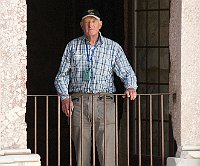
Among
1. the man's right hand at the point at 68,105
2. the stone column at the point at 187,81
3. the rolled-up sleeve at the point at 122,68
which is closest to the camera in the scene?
the man's right hand at the point at 68,105

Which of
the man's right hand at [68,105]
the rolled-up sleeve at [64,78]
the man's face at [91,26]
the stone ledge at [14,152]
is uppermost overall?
the man's face at [91,26]

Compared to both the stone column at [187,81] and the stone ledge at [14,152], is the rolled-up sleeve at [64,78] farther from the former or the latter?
the stone column at [187,81]

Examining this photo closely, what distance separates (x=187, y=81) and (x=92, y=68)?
1.04m

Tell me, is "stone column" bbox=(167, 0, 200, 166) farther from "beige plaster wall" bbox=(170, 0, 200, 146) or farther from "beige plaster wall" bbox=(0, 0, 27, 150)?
"beige plaster wall" bbox=(0, 0, 27, 150)

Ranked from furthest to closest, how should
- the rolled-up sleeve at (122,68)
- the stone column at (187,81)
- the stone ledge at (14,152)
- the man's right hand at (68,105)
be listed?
the stone column at (187,81) < the rolled-up sleeve at (122,68) < the man's right hand at (68,105) < the stone ledge at (14,152)

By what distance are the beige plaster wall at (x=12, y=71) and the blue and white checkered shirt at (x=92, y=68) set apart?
58cm

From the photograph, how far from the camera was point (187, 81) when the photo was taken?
38.6ft

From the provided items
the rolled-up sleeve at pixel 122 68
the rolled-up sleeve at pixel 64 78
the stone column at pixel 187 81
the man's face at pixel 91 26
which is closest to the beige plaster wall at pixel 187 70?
the stone column at pixel 187 81

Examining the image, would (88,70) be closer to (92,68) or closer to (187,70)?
(92,68)

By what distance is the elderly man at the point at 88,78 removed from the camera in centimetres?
1141

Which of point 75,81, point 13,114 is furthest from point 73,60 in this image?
point 13,114

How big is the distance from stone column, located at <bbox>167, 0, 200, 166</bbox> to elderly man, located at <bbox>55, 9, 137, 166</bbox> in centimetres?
58

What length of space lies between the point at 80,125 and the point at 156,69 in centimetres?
237

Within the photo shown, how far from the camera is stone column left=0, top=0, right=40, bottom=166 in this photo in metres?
10.9
